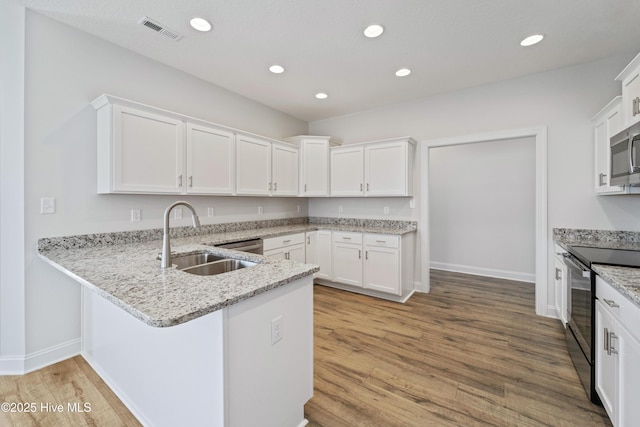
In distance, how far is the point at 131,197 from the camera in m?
2.72

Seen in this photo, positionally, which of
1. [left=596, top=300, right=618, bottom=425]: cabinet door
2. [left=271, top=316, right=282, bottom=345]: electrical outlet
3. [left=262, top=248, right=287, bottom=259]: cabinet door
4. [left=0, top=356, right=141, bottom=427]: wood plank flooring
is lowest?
[left=0, top=356, right=141, bottom=427]: wood plank flooring

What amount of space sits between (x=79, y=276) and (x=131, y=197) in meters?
1.52

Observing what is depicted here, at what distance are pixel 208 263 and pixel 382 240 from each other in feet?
7.62

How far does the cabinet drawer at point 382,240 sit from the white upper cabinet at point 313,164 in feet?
3.65

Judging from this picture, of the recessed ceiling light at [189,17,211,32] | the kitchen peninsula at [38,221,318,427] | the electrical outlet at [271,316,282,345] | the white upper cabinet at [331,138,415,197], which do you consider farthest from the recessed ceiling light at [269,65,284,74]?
the electrical outlet at [271,316,282,345]

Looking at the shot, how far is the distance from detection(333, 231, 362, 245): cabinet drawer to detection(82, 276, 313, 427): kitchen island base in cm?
230

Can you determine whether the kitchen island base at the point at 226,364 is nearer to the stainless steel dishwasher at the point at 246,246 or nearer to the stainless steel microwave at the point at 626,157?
the stainless steel dishwasher at the point at 246,246

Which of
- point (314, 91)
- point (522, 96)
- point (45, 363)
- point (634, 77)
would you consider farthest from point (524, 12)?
point (45, 363)

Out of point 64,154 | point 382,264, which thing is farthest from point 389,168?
point 64,154

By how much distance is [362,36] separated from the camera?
2443mm

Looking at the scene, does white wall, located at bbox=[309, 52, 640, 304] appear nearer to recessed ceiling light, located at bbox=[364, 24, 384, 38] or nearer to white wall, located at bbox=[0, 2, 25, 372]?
recessed ceiling light, located at bbox=[364, 24, 384, 38]

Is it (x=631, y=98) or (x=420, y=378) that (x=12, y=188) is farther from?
(x=631, y=98)

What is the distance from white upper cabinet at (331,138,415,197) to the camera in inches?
148

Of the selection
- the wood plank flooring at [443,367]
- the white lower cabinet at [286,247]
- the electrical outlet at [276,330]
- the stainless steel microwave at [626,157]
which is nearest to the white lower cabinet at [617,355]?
the wood plank flooring at [443,367]
